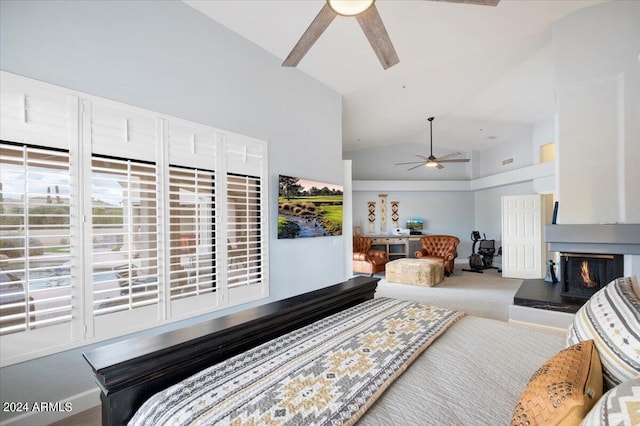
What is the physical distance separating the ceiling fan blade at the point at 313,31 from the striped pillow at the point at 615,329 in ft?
6.95

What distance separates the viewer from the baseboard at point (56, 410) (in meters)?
1.81

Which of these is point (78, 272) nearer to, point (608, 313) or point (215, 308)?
point (215, 308)

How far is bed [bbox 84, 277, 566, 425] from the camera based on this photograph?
0.99 m

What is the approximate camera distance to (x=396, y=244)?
854cm

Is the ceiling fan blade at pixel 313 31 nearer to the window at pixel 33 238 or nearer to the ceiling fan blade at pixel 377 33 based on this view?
the ceiling fan blade at pixel 377 33

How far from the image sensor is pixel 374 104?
5207 millimetres

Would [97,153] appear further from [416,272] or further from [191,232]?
[416,272]

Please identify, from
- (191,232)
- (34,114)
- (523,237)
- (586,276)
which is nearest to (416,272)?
(523,237)

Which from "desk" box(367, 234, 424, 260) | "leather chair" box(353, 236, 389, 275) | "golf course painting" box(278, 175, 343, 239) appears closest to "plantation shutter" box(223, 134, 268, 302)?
"golf course painting" box(278, 175, 343, 239)

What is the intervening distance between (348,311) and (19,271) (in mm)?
2107

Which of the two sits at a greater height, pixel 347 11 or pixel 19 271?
pixel 347 11

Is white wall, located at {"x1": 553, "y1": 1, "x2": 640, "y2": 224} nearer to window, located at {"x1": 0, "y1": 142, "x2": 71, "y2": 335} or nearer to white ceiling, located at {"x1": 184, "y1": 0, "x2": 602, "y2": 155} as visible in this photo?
white ceiling, located at {"x1": 184, "y1": 0, "x2": 602, "y2": 155}

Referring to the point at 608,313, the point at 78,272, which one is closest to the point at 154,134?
the point at 78,272

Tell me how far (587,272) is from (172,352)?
405 centimetres
